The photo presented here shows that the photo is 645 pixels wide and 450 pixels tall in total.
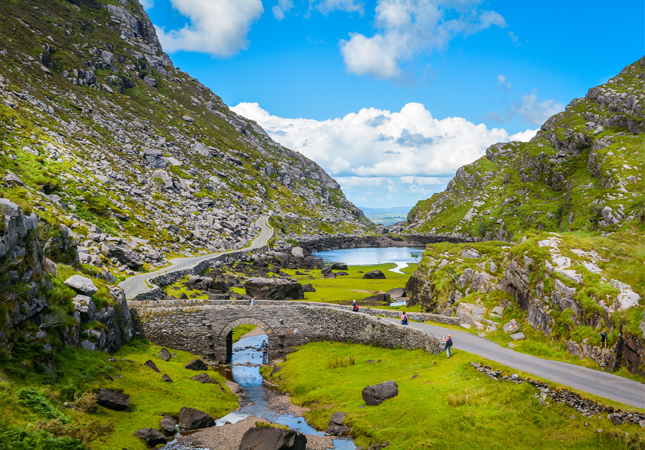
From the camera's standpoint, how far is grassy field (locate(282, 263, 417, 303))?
82.6 metres

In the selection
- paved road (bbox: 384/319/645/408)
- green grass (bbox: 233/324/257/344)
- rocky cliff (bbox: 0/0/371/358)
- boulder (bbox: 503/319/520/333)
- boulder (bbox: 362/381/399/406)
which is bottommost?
green grass (bbox: 233/324/257/344)

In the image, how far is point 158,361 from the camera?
40750mm

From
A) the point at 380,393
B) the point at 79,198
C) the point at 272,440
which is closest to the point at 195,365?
the point at 272,440

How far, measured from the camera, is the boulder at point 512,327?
36153 millimetres

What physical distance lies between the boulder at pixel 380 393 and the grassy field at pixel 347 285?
138 feet

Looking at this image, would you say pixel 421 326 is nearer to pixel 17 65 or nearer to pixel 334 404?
Result: pixel 334 404

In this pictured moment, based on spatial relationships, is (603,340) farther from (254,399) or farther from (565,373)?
(254,399)

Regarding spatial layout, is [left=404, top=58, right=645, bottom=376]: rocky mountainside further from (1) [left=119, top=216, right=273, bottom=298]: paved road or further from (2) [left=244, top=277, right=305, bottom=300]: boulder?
(1) [left=119, top=216, right=273, bottom=298]: paved road

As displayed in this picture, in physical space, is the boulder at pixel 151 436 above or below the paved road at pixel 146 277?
below

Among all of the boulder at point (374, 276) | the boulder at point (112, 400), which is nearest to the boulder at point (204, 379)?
the boulder at point (112, 400)

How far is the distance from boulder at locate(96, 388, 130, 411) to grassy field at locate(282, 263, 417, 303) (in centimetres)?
4787

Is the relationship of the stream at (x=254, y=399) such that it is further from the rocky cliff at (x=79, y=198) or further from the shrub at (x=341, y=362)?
the rocky cliff at (x=79, y=198)

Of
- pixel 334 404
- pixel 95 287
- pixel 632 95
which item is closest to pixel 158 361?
pixel 95 287

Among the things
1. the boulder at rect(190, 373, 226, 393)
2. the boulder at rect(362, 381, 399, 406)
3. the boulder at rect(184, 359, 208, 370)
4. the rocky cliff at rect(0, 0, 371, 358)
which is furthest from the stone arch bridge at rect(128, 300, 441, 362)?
the boulder at rect(362, 381, 399, 406)
